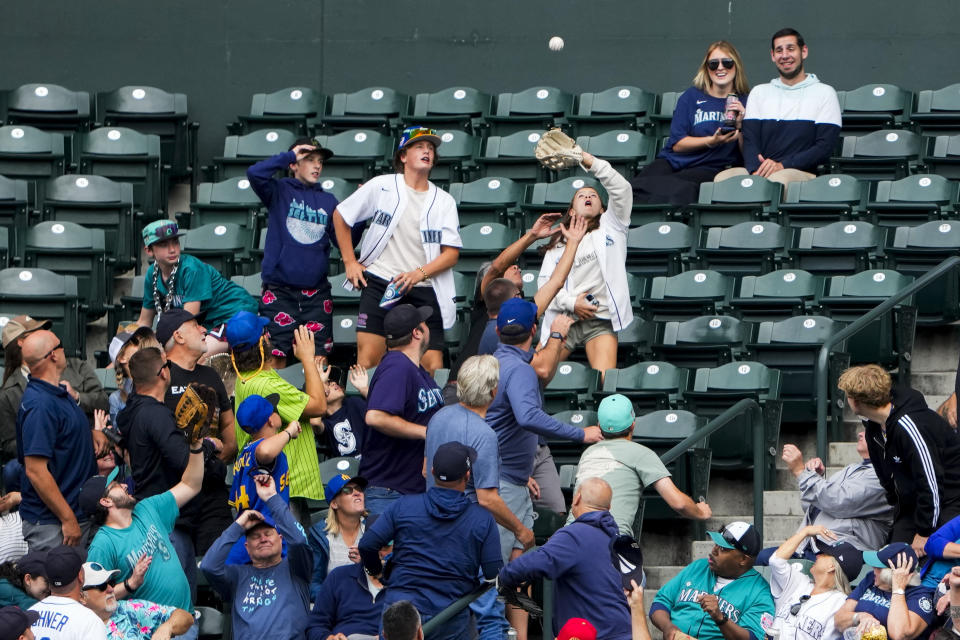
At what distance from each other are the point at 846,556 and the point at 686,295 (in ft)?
10.6

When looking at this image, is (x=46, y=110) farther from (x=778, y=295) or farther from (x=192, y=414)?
(x=192, y=414)

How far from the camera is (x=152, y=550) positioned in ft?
23.2

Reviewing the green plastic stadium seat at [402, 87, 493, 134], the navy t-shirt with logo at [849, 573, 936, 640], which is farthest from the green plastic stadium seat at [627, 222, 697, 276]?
the navy t-shirt with logo at [849, 573, 936, 640]

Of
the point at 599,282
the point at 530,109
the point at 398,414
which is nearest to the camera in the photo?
the point at 398,414

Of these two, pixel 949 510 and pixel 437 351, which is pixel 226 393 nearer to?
pixel 437 351

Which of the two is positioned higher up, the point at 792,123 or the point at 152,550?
the point at 792,123

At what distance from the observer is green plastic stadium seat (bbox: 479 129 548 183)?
1170cm

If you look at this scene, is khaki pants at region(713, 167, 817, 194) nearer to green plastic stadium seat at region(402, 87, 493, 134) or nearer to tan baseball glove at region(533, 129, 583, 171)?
tan baseball glove at region(533, 129, 583, 171)

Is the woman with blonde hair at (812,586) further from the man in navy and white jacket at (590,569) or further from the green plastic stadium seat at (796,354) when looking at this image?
the green plastic stadium seat at (796,354)

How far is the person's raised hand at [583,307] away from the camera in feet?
29.1

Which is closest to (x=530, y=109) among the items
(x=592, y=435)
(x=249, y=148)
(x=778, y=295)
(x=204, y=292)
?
(x=249, y=148)

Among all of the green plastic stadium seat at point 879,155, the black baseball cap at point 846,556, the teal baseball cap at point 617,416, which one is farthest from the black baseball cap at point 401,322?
the green plastic stadium seat at point 879,155

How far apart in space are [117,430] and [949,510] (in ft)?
12.0

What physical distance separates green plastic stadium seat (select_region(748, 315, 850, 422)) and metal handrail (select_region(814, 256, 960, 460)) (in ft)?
0.53
